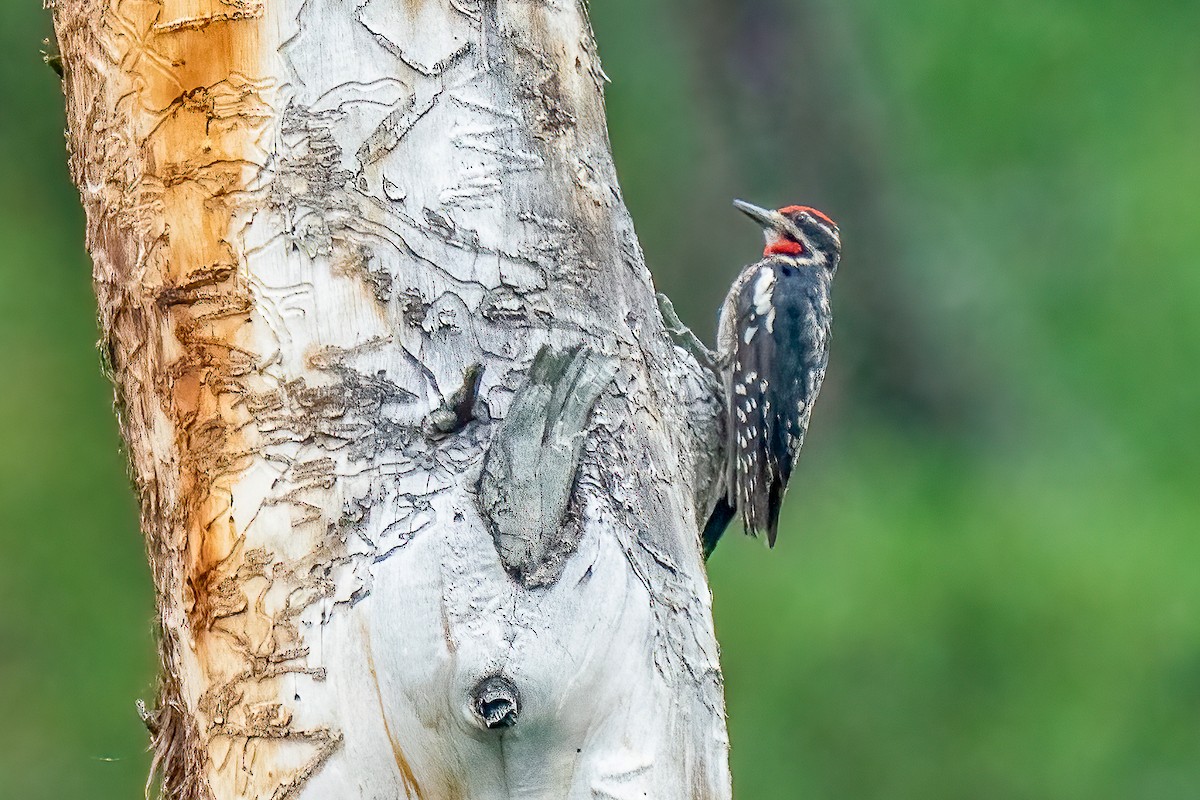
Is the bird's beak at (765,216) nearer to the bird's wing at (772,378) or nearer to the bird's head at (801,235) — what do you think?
the bird's head at (801,235)

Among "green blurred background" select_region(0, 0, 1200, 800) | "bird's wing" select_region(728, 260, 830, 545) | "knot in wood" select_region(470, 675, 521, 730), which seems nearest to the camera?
"knot in wood" select_region(470, 675, 521, 730)

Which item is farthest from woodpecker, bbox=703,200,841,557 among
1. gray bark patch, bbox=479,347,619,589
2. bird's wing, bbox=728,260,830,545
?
gray bark patch, bbox=479,347,619,589

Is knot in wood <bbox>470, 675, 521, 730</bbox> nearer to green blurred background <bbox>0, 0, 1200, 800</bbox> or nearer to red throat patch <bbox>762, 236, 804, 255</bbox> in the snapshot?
red throat patch <bbox>762, 236, 804, 255</bbox>

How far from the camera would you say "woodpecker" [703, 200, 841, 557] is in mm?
3920

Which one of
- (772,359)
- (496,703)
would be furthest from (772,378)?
(496,703)

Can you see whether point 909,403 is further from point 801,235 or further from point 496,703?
point 496,703

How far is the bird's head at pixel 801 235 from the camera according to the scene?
4.40m

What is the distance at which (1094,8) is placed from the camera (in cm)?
686

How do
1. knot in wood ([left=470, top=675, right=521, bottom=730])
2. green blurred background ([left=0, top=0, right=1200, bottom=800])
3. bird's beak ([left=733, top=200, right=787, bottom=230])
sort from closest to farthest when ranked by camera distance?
knot in wood ([left=470, top=675, right=521, bottom=730]) < bird's beak ([left=733, top=200, right=787, bottom=230]) < green blurred background ([left=0, top=0, right=1200, bottom=800])

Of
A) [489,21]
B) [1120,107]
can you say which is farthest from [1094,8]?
[489,21]

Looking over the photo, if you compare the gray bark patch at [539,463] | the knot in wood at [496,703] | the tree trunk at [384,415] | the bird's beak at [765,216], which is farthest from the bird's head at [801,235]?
the knot in wood at [496,703]

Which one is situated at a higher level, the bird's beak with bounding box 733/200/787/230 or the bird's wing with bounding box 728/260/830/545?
the bird's beak with bounding box 733/200/787/230

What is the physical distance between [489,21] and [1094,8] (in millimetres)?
5470

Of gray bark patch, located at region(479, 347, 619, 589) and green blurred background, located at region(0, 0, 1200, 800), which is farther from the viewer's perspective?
green blurred background, located at region(0, 0, 1200, 800)
